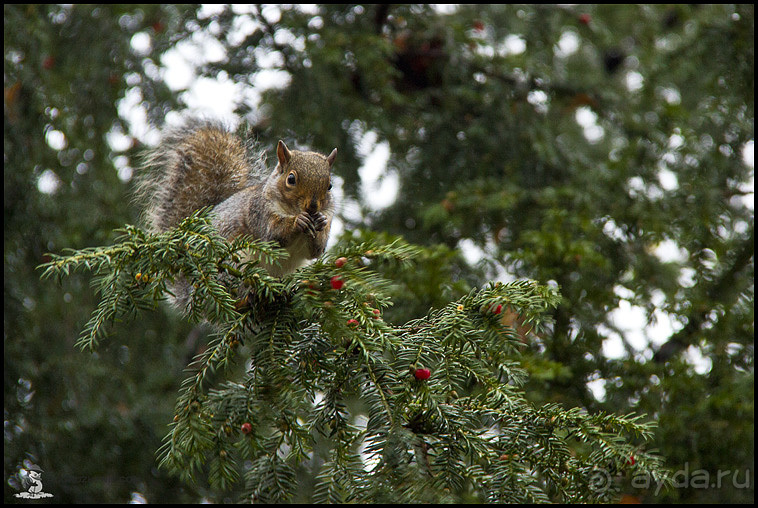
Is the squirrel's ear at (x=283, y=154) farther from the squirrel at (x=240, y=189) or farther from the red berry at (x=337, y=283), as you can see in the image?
the red berry at (x=337, y=283)

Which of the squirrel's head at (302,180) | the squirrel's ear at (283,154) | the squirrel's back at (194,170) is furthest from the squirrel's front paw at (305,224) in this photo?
the squirrel's back at (194,170)

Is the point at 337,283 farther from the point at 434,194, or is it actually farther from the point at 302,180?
the point at 434,194

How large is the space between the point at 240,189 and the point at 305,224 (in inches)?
28.0

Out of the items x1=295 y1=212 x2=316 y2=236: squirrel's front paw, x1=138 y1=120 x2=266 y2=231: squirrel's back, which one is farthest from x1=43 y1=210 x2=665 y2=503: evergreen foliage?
x1=138 y1=120 x2=266 y2=231: squirrel's back

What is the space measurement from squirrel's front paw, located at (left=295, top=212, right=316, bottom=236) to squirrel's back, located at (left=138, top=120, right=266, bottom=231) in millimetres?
619

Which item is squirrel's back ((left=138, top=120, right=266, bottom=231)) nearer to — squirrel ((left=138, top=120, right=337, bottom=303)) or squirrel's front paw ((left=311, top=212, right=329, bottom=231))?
squirrel ((left=138, top=120, right=337, bottom=303))

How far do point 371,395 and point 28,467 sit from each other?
2110 mm

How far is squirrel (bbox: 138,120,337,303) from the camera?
2.45 m

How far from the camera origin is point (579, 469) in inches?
61.4

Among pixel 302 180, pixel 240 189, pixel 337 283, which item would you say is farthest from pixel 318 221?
pixel 337 283

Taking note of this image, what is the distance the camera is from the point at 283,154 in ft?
8.27

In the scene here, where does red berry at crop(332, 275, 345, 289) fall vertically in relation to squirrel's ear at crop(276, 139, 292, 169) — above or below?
above

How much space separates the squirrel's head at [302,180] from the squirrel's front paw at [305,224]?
0.12 metres

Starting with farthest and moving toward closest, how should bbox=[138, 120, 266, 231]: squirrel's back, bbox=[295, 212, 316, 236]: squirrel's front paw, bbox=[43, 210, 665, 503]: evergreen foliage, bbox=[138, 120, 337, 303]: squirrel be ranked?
bbox=[138, 120, 266, 231]: squirrel's back
bbox=[138, 120, 337, 303]: squirrel
bbox=[295, 212, 316, 236]: squirrel's front paw
bbox=[43, 210, 665, 503]: evergreen foliage
